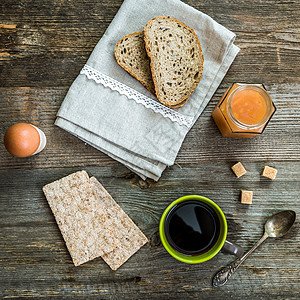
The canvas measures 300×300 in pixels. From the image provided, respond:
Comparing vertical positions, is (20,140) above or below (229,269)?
above

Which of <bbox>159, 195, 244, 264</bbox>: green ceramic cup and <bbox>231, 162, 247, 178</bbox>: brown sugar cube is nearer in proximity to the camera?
<bbox>159, 195, 244, 264</bbox>: green ceramic cup

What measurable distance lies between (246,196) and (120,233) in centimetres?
48

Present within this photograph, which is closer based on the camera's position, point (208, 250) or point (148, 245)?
point (208, 250)

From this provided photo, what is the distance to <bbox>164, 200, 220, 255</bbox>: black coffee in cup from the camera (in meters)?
1.01

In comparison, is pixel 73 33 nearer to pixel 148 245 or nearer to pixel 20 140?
pixel 20 140

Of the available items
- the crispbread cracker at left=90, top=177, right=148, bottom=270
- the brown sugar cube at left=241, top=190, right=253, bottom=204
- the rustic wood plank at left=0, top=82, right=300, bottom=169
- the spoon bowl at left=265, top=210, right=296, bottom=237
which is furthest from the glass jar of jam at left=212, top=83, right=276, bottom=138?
the crispbread cracker at left=90, top=177, right=148, bottom=270

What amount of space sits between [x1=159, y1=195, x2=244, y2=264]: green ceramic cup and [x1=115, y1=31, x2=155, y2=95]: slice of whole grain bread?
0.41m

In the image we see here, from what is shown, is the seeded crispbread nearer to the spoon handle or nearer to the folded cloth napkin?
the folded cloth napkin

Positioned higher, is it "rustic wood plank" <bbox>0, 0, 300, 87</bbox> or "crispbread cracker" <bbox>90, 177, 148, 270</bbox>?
"rustic wood plank" <bbox>0, 0, 300, 87</bbox>

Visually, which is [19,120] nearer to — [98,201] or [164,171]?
[98,201]

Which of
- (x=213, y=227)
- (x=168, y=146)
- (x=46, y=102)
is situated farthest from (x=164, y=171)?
(x=46, y=102)

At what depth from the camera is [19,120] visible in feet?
3.66

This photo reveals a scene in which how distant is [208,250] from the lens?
997 millimetres

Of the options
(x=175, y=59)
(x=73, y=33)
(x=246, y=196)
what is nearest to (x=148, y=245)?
(x=246, y=196)
